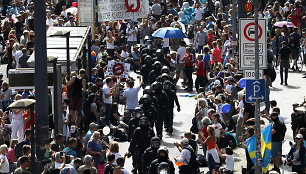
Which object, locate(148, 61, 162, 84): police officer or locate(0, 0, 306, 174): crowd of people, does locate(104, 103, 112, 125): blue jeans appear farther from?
locate(148, 61, 162, 84): police officer

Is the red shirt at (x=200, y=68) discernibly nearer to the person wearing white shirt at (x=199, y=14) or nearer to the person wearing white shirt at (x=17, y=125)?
the person wearing white shirt at (x=17, y=125)

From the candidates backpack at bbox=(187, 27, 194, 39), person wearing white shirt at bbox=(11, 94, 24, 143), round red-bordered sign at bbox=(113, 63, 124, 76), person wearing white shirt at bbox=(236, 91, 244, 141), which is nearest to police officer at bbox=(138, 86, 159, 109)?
person wearing white shirt at bbox=(236, 91, 244, 141)

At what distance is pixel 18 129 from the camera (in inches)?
875

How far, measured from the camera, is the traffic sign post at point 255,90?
16969mm

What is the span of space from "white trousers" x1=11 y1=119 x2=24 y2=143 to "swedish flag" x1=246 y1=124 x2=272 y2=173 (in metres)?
6.46

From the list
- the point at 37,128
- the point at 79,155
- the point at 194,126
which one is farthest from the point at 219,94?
the point at 37,128

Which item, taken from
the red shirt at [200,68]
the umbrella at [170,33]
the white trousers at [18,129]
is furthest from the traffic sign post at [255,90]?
the umbrella at [170,33]

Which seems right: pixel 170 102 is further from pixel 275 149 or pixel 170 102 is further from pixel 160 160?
pixel 160 160

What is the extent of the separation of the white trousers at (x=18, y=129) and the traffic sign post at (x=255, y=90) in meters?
7.39

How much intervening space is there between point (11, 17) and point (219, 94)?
1960 centimetres

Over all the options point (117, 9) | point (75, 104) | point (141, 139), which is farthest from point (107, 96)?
point (117, 9)

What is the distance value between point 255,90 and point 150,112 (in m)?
6.23

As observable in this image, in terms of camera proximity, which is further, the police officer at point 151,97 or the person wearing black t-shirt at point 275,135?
the police officer at point 151,97

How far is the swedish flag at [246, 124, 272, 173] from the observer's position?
1828 centimetres
